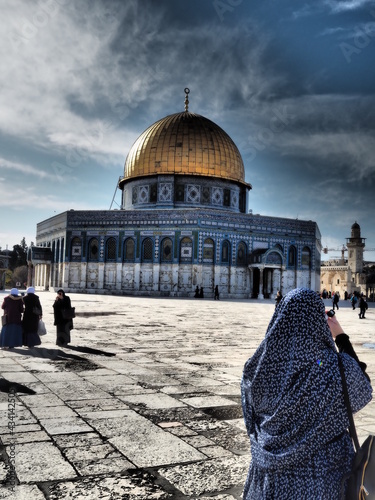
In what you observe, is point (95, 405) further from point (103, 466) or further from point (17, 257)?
point (17, 257)

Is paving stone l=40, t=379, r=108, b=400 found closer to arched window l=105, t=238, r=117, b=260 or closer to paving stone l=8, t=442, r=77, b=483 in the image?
paving stone l=8, t=442, r=77, b=483

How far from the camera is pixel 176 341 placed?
1039 centimetres

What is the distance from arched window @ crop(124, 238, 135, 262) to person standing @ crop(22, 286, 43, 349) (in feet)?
98.4

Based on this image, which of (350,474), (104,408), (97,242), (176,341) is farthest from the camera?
(97,242)

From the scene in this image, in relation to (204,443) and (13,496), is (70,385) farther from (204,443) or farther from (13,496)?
(13,496)

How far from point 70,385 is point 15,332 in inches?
138

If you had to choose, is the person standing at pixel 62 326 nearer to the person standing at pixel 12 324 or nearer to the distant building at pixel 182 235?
the person standing at pixel 12 324

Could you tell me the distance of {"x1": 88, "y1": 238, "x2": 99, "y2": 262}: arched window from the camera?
40.3 metres

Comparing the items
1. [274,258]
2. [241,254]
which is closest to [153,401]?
[241,254]

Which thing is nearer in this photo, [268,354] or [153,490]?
[268,354]

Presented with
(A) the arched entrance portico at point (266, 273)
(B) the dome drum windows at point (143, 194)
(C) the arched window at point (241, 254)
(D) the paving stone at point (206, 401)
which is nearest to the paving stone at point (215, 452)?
(D) the paving stone at point (206, 401)

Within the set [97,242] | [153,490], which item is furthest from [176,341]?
[97,242]

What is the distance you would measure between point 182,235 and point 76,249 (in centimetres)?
888

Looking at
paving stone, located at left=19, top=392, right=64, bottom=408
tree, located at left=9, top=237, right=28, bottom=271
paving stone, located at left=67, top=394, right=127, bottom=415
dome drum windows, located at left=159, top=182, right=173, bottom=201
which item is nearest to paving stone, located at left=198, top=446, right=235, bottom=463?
paving stone, located at left=67, top=394, right=127, bottom=415
